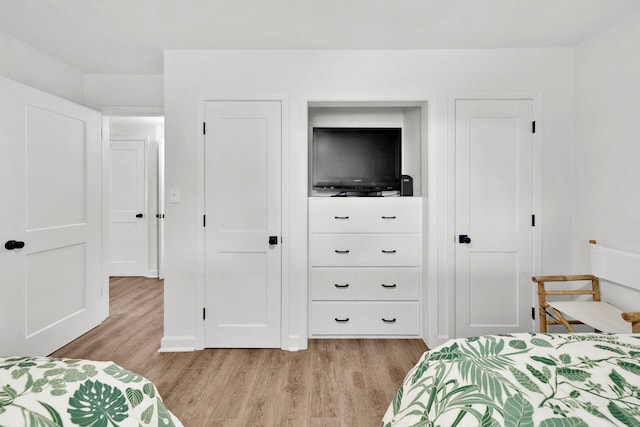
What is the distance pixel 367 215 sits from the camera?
3.13m

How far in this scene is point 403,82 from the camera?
2.96 metres

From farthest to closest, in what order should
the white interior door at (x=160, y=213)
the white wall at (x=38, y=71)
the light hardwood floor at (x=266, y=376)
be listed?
the white interior door at (x=160, y=213), the white wall at (x=38, y=71), the light hardwood floor at (x=266, y=376)

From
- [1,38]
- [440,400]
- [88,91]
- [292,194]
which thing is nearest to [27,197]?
[1,38]

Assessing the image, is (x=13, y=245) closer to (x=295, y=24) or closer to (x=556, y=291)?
(x=295, y=24)

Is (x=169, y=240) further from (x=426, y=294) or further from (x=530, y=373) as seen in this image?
(x=530, y=373)

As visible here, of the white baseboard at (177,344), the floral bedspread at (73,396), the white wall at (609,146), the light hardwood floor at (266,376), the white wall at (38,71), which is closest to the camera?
the floral bedspread at (73,396)

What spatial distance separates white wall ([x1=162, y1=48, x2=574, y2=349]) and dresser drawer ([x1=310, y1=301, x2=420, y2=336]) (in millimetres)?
266

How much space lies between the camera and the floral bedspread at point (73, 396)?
0.93 m

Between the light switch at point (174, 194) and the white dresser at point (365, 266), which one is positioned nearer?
the light switch at point (174, 194)

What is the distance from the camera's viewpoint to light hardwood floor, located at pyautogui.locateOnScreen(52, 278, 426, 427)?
2.06m

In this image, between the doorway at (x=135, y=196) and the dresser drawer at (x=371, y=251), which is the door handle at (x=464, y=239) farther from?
the doorway at (x=135, y=196)

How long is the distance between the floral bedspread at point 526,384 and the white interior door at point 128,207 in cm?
533

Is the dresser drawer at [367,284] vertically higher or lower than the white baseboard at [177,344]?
higher

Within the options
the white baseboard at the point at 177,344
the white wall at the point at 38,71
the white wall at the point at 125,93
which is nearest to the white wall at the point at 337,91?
the white baseboard at the point at 177,344
